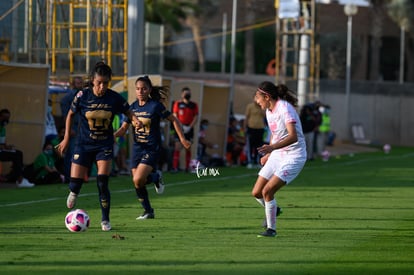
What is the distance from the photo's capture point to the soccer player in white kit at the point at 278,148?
43.9ft

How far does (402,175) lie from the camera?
28.2 meters

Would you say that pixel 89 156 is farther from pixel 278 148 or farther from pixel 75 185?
pixel 278 148

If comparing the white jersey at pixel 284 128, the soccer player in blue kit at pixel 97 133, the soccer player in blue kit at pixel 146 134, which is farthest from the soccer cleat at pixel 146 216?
the white jersey at pixel 284 128

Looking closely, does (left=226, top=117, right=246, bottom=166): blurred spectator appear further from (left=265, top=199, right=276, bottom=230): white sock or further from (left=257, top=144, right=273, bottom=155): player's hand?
(left=257, top=144, right=273, bottom=155): player's hand

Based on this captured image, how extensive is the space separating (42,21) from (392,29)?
5269cm

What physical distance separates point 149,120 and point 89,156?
145 cm

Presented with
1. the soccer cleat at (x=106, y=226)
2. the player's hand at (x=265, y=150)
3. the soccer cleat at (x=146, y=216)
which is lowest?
the soccer cleat at (x=146, y=216)

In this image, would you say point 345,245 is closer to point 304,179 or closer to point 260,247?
point 260,247

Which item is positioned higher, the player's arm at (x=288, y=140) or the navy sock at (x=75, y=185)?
the player's arm at (x=288, y=140)

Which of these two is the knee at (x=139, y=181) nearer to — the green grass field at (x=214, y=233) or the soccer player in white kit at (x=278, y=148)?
the green grass field at (x=214, y=233)

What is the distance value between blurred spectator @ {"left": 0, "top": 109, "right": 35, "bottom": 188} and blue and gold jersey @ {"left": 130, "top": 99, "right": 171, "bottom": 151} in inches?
269

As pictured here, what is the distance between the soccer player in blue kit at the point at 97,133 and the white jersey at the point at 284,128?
2.00m

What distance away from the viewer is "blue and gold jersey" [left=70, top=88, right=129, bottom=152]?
46.0 ft

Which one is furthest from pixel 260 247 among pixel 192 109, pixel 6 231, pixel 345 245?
pixel 192 109
